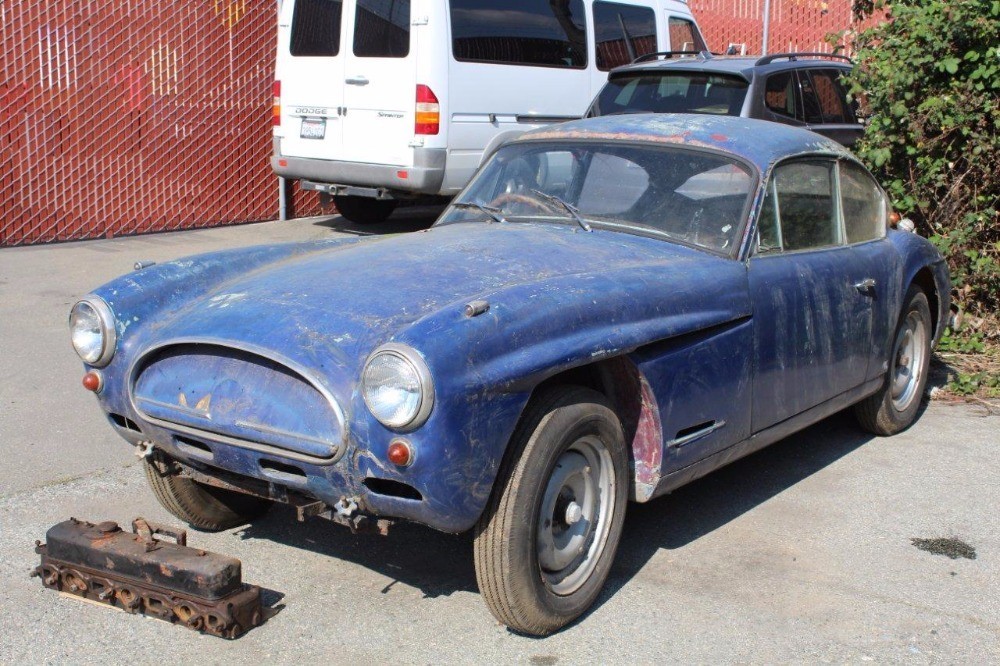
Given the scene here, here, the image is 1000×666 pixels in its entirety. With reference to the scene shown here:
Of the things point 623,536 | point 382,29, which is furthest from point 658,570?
point 382,29

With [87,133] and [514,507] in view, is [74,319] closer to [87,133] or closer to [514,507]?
[514,507]

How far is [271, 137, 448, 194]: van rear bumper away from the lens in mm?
9977

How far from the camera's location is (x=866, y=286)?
210 inches

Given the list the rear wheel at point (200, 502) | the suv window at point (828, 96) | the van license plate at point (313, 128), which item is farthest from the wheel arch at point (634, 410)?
the suv window at point (828, 96)

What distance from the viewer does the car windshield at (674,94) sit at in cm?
969

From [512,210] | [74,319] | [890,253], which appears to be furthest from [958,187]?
[74,319]

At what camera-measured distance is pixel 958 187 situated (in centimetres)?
752

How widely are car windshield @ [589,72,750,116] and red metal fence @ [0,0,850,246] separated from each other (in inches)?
150

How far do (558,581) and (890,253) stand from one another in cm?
286

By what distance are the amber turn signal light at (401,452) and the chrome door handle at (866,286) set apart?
281 cm

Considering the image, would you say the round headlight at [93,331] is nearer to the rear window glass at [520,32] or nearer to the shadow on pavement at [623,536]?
the shadow on pavement at [623,536]

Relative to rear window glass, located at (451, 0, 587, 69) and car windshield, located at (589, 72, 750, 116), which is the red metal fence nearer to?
rear window glass, located at (451, 0, 587, 69)

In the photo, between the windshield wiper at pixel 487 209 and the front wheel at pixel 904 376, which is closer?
the windshield wiper at pixel 487 209

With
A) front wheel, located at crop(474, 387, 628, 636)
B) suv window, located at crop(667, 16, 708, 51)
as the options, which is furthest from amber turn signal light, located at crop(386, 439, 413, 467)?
suv window, located at crop(667, 16, 708, 51)
